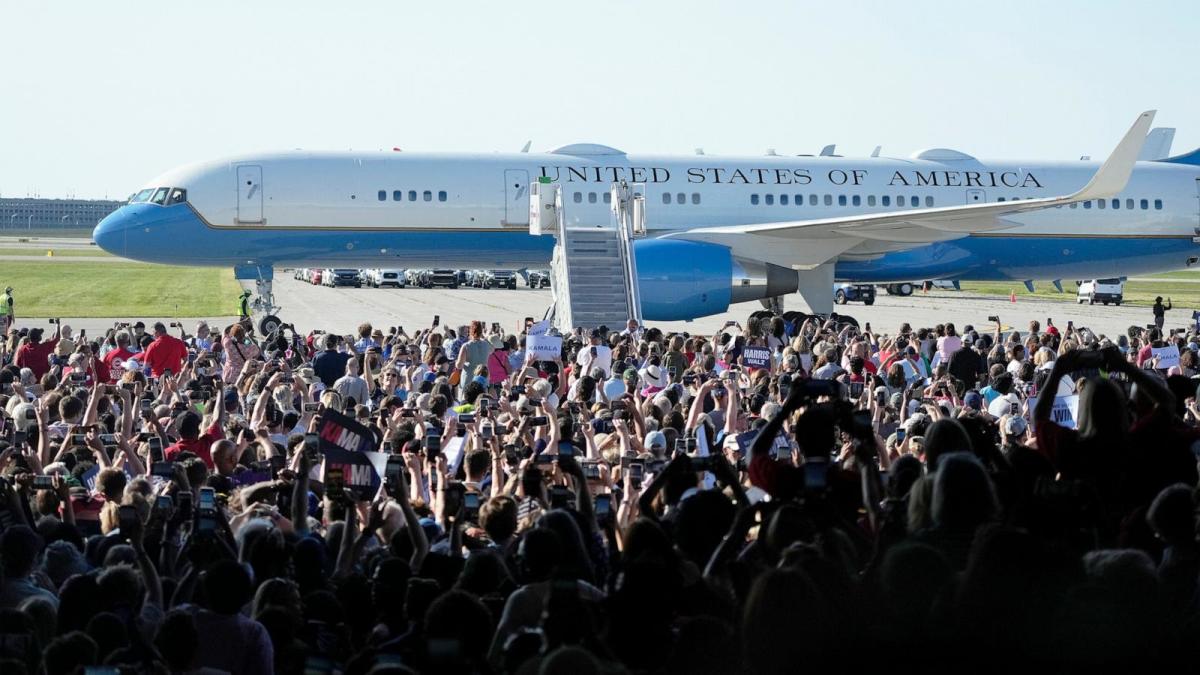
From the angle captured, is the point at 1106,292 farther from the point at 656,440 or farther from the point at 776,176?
the point at 656,440

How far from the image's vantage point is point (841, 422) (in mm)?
6809

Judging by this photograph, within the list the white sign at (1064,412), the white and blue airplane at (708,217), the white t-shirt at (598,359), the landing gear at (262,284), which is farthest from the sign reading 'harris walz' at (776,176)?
the white sign at (1064,412)

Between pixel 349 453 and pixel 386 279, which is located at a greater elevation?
pixel 386 279

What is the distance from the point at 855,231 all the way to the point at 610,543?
25.8 m

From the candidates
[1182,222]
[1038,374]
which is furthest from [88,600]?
[1182,222]

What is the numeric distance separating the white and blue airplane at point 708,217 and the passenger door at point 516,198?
0.11ft

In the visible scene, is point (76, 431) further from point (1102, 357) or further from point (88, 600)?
point (1102, 357)

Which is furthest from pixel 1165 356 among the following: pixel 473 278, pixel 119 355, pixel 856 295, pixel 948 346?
pixel 473 278

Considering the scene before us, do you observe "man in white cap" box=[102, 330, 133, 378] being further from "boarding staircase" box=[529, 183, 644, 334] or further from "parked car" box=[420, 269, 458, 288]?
"parked car" box=[420, 269, 458, 288]

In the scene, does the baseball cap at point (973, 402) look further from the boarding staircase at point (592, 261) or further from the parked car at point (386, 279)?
the parked car at point (386, 279)

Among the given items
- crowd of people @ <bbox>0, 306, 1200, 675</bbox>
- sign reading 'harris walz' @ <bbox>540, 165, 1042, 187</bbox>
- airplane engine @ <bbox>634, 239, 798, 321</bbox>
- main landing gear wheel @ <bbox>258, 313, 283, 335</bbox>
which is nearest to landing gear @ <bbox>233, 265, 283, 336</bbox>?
main landing gear wheel @ <bbox>258, 313, 283, 335</bbox>

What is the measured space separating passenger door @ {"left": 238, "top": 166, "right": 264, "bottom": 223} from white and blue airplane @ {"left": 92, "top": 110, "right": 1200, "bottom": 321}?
0.03m

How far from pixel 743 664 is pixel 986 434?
11.2 ft

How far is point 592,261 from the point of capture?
29625 mm
